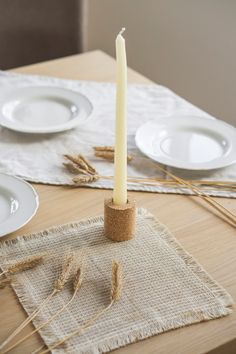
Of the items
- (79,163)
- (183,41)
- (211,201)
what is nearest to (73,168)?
(79,163)

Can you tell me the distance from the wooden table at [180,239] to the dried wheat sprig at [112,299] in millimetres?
35

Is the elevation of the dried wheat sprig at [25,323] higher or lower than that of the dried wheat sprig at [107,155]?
lower

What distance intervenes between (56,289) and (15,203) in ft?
0.81

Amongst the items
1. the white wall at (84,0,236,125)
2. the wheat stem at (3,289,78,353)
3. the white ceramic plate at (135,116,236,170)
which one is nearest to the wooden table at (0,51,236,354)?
the wheat stem at (3,289,78,353)

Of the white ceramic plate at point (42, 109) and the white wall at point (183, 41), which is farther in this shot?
the white wall at point (183, 41)

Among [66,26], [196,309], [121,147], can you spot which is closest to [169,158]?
[121,147]

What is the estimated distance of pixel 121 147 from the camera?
1.00 m

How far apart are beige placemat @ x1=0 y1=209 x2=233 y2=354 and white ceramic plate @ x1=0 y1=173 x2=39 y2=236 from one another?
31 millimetres

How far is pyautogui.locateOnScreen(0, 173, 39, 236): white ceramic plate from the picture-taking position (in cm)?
108

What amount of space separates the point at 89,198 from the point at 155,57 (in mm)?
1751

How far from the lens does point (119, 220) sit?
104cm

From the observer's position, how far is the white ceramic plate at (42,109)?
141 centimetres

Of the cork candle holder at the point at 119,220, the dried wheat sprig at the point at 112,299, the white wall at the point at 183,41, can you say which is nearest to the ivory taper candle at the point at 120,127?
the cork candle holder at the point at 119,220

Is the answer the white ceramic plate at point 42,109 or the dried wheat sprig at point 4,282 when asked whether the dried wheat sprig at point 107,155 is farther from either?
the dried wheat sprig at point 4,282
